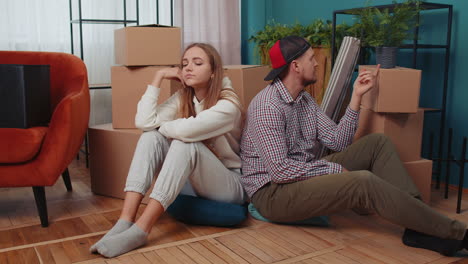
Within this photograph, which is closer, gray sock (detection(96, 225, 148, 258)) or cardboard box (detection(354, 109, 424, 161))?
gray sock (detection(96, 225, 148, 258))

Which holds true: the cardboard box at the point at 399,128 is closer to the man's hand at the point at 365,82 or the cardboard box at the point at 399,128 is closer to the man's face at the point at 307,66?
the man's hand at the point at 365,82

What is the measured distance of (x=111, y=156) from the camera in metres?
2.36

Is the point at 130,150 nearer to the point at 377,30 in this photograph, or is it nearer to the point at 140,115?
the point at 140,115

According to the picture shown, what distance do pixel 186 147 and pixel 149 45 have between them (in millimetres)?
769

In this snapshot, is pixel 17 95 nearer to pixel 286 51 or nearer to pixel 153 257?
pixel 153 257

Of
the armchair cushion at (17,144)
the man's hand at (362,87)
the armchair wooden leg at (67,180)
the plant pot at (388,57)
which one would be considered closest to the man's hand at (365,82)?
the man's hand at (362,87)

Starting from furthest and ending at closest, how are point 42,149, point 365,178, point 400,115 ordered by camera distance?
point 400,115, point 42,149, point 365,178

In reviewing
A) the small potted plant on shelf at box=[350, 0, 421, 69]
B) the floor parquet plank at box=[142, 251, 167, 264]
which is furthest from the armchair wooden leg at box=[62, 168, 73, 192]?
the small potted plant on shelf at box=[350, 0, 421, 69]

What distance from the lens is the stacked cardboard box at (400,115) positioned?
1.99 metres

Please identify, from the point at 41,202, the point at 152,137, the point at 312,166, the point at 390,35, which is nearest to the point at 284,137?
the point at 312,166

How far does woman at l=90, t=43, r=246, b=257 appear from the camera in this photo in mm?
1727

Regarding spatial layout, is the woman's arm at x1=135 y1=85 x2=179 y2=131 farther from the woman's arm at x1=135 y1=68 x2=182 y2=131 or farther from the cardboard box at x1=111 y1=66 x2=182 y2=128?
the cardboard box at x1=111 y1=66 x2=182 y2=128

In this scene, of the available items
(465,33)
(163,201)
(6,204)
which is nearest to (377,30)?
(465,33)

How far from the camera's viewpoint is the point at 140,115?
6.31ft
